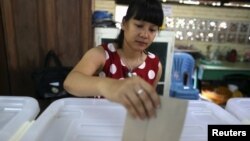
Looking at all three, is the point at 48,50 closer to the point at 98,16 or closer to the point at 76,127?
the point at 98,16

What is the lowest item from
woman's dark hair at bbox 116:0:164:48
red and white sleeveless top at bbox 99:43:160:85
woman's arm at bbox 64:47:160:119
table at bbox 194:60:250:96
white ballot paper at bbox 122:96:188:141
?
table at bbox 194:60:250:96

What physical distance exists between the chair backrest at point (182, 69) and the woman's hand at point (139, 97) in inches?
104

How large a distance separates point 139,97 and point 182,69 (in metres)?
2.73

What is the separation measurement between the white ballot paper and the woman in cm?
2

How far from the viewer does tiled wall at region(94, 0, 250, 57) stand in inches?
132

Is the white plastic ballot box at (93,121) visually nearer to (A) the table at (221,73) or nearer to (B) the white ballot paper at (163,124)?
(B) the white ballot paper at (163,124)

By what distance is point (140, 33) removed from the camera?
3.18 feet

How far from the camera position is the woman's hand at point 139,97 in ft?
1.21

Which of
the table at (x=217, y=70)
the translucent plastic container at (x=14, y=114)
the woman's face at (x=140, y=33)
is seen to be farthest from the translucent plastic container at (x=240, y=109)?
the table at (x=217, y=70)

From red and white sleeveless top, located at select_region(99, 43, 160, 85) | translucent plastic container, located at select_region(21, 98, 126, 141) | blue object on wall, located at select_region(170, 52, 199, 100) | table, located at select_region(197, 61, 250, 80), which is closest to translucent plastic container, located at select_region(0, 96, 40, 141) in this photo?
translucent plastic container, located at select_region(21, 98, 126, 141)

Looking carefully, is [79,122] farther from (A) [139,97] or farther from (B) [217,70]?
(B) [217,70]

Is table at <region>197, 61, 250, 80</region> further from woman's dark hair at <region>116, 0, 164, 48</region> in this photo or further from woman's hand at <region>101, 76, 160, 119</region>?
woman's hand at <region>101, 76, 160, 119</region>

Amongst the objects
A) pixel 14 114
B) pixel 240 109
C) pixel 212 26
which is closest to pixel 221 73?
pixel 212 26

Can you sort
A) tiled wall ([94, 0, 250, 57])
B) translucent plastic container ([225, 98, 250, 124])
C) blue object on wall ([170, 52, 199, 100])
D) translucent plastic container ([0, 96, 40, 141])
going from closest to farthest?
translucent plastic container ([0, 96, 40, 141])
translucent plastic container ([225, 98, 250, 124])
blue object on wall ([170, 52, 199, 100])
tiled wall ([94, 0, 250, 57])
